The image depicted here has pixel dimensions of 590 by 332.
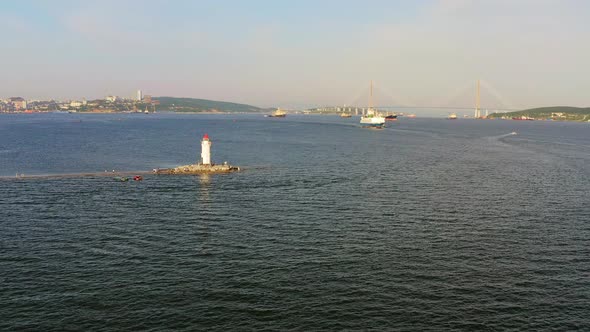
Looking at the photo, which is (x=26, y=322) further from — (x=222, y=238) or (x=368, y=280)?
(x=368, y=280)

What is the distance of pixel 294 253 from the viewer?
4631 centimetres

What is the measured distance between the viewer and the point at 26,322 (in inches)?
1292

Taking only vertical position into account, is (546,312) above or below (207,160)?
below

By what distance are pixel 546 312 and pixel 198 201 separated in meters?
47.1

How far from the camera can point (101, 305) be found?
35.1 m

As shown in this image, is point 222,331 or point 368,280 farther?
point 368,280

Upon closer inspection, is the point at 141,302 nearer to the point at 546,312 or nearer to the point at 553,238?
the point at 546,312

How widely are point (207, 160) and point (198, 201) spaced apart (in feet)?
105

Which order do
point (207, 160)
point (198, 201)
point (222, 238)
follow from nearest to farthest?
1. point (222, 238)
2. point (198, 201)
3. point (207, 160)

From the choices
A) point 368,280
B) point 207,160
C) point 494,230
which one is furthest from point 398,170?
point 368,280

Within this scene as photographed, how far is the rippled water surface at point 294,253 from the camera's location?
34.4 m

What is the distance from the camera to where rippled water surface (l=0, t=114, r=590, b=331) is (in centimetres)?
3441

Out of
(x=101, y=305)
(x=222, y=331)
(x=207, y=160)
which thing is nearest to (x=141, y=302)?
(x=101, y=305)

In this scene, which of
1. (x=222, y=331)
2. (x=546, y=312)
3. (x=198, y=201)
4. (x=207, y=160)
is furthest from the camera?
(x=207, y=160)
